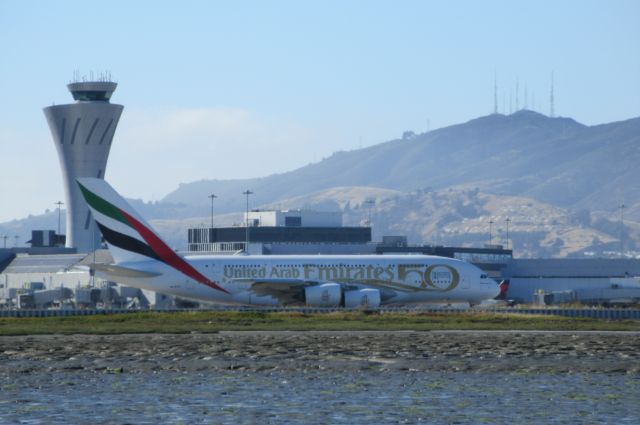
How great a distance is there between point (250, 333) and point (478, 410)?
28.2 meters

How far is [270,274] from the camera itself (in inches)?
3450

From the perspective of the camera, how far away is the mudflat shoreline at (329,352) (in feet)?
149

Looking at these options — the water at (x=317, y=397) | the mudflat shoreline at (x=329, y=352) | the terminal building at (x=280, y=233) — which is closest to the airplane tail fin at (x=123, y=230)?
the mudflat shoreline at (x=329, y=352)

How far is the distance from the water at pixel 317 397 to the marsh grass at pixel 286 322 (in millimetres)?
20952

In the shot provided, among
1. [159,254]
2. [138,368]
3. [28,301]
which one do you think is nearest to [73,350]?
[138,368]

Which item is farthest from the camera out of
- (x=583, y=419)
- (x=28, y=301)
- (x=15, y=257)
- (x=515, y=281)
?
(x=15, y=257)

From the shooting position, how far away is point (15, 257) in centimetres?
14875

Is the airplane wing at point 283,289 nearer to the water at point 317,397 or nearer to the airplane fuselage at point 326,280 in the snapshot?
the airplane fuselage at point 326,280

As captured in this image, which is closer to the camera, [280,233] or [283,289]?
[283,289]

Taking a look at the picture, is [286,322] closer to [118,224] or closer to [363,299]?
[363,299]

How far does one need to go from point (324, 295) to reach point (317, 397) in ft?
162

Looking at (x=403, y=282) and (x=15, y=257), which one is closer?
(x=403, y=282)

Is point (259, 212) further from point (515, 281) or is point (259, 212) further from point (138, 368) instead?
point (138, 368)

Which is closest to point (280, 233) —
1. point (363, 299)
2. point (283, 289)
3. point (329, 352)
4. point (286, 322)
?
point (283, 289)
